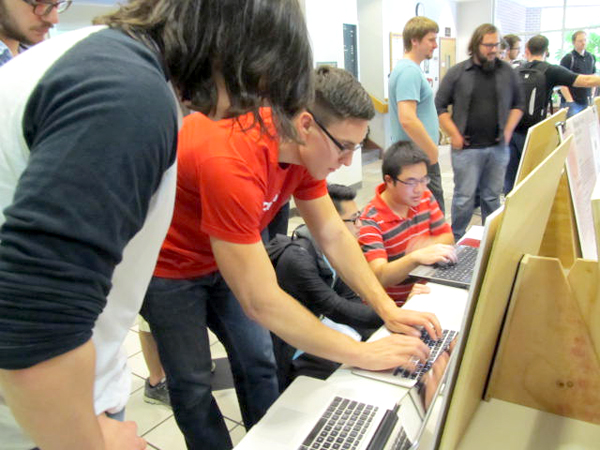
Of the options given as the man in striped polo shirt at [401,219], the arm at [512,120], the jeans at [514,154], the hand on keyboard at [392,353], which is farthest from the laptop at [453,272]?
the jeans at [514,154]

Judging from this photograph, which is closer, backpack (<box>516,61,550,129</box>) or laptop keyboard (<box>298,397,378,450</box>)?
laptop keyboard (<box>298,397,378,450</box>)

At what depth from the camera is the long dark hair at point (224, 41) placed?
569 mm

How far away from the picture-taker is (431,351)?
3.44 feet

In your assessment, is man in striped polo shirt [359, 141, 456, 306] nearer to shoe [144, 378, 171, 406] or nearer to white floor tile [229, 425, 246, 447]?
white floor tile [229, 425, 246, 447]

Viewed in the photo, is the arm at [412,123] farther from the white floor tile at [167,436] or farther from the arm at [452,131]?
the white floor tile at [167,436]

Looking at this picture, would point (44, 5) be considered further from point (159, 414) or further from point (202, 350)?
point (159, 414)

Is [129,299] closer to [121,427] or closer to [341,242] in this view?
[121,427]

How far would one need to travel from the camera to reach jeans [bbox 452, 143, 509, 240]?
307 cm

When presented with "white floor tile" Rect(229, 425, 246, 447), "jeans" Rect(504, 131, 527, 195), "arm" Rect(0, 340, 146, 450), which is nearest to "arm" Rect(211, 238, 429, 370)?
"arm" Rect(0, 340, 146, 450)

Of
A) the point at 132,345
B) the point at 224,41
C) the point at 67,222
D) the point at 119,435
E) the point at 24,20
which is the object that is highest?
the point at 24,20

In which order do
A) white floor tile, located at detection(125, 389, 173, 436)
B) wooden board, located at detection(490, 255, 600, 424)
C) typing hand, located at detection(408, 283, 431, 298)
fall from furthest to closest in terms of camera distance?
1. white floor tile, located at detection(125, 389, 173, 436)
2. typing hand, located at detection(408, 283, 431, 298)
3. wooden board, located at detection(490, 255, 600, 424)

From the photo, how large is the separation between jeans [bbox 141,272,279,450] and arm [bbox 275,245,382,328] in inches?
6.8

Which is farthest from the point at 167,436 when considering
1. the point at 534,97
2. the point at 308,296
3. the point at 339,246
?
the point at 534,97

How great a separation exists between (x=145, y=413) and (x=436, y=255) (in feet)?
4.49
